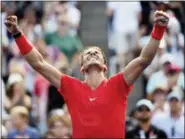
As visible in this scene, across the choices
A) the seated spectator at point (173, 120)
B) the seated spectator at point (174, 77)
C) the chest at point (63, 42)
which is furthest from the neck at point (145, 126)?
the chest at point (63, 42)

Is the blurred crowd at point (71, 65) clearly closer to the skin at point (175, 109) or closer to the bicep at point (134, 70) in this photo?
the skin at point (175, 109)

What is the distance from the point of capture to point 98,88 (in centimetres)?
927

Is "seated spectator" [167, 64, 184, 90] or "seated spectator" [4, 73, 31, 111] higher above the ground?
"seated spectator" [167, 64, 184, 90]

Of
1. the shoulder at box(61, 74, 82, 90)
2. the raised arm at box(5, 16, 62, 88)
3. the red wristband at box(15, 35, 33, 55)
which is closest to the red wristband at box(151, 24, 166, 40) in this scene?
the shoulder at box(61, 74, 82, 90)

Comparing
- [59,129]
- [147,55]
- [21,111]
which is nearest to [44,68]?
[147,55]

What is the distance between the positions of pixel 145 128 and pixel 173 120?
35.6 inches

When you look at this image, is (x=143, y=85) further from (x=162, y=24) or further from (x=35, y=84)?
(x=162, y=24)

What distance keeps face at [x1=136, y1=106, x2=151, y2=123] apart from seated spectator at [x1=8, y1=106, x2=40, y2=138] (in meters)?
1.41

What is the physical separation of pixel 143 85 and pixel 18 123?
3.23 metres

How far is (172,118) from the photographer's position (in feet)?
45.2

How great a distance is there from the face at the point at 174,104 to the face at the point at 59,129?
180cm

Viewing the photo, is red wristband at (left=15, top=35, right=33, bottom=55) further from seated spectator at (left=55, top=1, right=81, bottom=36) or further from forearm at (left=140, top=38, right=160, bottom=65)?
seated spectator at (left=55, top=1, right=81, bottom=36)

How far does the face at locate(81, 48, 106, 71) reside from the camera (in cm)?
923

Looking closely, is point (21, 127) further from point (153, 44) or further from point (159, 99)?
point (153, 44)
